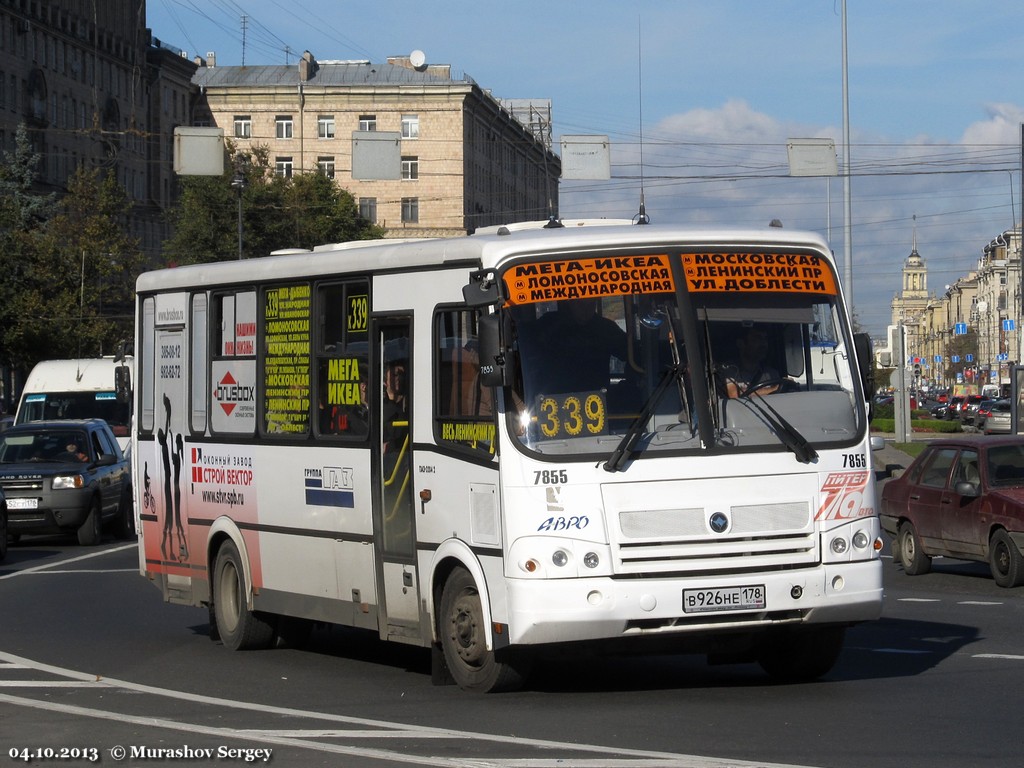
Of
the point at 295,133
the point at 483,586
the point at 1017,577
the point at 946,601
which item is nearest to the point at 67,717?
the point at 483,586

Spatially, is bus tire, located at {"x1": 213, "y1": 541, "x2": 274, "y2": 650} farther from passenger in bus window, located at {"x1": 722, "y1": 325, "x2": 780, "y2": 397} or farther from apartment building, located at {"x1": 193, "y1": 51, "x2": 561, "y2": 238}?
apartment building, located at {"x1": 193, "y1": 51, "x2": 561, "y2": 238}

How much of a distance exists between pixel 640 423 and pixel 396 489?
2.01 meters

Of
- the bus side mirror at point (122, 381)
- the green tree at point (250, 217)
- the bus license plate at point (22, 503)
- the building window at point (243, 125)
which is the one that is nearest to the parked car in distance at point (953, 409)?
the green tree at point (250, 217)

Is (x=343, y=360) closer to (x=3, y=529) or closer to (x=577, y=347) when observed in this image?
(x=577, y=347)

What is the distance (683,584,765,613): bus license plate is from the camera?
9.75m

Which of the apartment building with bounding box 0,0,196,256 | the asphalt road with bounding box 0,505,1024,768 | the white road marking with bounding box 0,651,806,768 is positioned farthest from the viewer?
the apartment building with bounding box 0,0,196,256

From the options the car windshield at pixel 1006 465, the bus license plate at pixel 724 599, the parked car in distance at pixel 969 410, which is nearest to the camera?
the bus license plate at pixel 724 599

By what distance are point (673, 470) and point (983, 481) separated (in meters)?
9.98

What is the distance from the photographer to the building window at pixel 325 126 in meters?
115

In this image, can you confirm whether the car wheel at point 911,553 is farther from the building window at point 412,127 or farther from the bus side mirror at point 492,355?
the building window at point 412,127

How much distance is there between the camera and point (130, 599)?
59.8ft

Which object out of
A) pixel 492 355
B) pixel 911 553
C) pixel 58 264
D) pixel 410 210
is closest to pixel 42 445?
pixel 911 553

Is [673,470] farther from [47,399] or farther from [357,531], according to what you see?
[47,399]

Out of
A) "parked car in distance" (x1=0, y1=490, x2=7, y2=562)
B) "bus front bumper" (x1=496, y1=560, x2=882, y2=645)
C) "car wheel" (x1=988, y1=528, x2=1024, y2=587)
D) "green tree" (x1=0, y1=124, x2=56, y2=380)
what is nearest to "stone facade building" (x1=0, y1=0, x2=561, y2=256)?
"green tree" (x1=0, y1=124, x2=56, y2=380)
